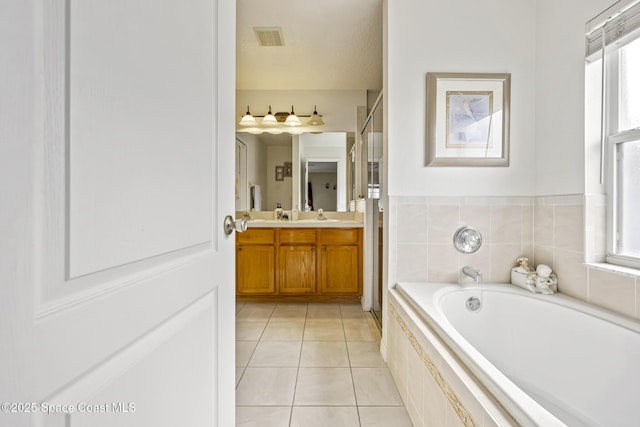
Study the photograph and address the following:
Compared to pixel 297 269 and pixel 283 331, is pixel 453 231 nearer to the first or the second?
pixel 283 331

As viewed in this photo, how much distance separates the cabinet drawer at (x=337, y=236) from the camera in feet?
10.4

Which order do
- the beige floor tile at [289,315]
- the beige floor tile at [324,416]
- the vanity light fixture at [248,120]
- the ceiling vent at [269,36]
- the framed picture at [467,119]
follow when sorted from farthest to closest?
the vanity light fixture at [248,120]
the beige floor tile at [289,315]
the ceiling vent at [269,36]
the framed picture at [467,119]
the beige floor tile at [324,416]

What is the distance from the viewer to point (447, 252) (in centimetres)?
195

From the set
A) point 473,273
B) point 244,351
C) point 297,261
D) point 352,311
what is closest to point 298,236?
point 297,261

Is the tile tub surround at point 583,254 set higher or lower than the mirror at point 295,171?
lower

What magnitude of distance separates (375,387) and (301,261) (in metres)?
1.64

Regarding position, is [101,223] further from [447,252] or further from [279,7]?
[279,7]

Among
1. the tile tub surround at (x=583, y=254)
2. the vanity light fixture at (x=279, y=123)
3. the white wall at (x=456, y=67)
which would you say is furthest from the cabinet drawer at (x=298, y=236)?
the tile tub surround at (x=583, y=254)

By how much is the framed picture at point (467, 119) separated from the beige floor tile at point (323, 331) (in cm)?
147

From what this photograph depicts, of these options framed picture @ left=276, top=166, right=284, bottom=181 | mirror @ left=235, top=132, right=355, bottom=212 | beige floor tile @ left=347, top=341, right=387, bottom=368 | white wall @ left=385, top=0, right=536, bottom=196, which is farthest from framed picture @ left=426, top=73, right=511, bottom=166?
framed picture @ left=276, top=166, right=284, bottom=181

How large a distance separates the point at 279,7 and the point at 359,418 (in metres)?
2.67

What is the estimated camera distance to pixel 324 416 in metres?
1.47

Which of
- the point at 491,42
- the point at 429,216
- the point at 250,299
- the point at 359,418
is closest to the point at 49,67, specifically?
the point at 359,418

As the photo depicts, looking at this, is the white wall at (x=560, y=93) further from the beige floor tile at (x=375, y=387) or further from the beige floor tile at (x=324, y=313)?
the beige floor tile at (x=324, y=313)
